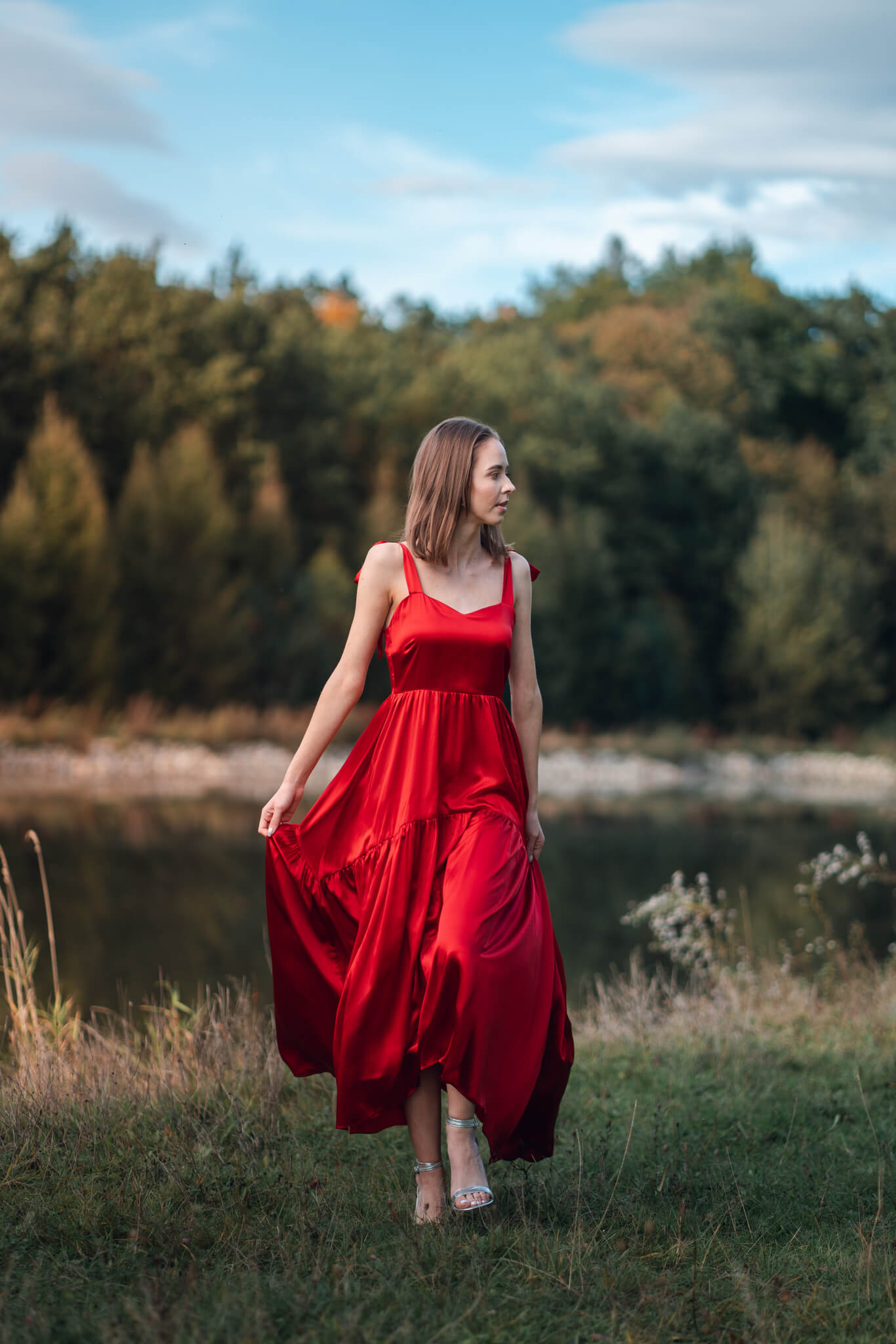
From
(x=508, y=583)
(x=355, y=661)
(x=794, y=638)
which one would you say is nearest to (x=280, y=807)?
(x=355, y=661)

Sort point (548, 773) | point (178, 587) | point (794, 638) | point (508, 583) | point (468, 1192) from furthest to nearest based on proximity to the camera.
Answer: point (794, 638), point (548, 773), point (178, 587), point (508, 583), point (468, 1192)

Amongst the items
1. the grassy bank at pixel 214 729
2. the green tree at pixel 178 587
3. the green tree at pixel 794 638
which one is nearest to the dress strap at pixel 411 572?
the grassy bank at pixel 214 729

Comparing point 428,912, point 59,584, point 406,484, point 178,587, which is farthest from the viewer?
point 406,484

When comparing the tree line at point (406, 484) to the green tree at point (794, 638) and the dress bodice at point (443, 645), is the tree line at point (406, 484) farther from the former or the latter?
the dress bodice at point (443, 645)

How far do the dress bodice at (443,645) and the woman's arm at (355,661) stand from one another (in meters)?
0.05

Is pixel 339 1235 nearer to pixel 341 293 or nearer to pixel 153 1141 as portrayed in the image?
pixel 153 1141

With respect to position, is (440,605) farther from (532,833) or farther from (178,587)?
(178,587)

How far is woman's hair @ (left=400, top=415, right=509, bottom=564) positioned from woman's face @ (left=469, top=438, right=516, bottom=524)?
15 millimetres

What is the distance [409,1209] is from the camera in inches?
122

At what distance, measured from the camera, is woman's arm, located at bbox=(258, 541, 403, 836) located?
3.27 m

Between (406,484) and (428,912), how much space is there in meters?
31.3

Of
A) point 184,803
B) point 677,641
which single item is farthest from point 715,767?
point 184,803

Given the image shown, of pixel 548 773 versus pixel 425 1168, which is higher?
pixel 425 1168

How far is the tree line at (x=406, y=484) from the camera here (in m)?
23.4
